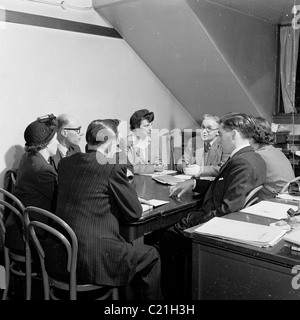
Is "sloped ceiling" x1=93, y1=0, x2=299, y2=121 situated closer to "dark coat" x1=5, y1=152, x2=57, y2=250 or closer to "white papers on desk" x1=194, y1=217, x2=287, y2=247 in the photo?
"dark coat" x1=5, y1=152, x2=57, y2=250

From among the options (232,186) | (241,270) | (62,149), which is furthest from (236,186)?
(62,149)

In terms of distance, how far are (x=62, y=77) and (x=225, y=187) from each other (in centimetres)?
222

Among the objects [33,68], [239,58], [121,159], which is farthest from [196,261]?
[239,58]

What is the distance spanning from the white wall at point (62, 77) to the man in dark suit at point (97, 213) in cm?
175

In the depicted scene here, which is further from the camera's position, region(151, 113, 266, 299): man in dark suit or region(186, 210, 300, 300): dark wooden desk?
region(151, 113, 266, 299): man in dark suit

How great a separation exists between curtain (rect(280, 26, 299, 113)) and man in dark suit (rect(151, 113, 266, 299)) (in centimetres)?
303

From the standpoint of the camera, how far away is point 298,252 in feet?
4.68

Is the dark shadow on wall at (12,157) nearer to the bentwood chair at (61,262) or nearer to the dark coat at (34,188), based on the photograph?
the dark coat at (34,188)

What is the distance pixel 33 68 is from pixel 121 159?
3.74 ft

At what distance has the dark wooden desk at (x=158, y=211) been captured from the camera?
2.00m

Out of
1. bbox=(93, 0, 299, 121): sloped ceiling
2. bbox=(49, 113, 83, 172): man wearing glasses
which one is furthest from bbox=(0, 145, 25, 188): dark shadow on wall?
bbox=(93, 0, 299, 121): sloped ceiling

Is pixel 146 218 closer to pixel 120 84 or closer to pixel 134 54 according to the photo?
pixel 120 84

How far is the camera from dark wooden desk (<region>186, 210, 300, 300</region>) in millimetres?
1447

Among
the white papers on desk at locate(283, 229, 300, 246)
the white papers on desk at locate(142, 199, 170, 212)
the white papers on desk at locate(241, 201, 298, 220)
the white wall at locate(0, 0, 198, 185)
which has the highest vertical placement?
the white wall at locate(0, 0, 198, 185)
